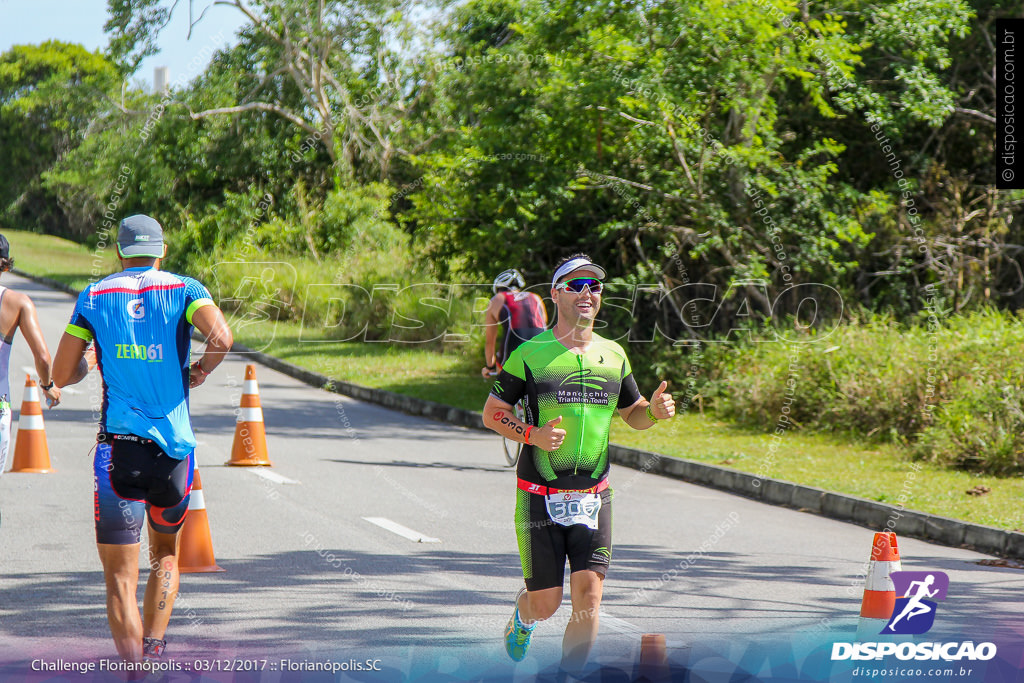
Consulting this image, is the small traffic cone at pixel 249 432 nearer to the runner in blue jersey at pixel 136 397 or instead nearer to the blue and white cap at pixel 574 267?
the runner in blue jersey at pixel 136 397

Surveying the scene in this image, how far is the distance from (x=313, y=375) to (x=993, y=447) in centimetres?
1218

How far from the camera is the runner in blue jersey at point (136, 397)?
4422mm

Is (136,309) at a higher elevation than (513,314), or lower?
higher

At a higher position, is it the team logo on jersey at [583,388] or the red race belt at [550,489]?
the team logo on jersey at [583,388]

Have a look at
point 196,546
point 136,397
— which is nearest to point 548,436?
point 136,397

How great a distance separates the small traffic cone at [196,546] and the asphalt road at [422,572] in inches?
6.0

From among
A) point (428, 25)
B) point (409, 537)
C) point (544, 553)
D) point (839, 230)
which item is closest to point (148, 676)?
point (544, 553)

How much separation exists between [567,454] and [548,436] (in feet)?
0.59

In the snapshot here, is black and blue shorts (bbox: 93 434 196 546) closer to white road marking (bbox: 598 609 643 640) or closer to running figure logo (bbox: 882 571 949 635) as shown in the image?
white road marking (bbox: 598 609 643 640)

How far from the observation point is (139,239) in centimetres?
459

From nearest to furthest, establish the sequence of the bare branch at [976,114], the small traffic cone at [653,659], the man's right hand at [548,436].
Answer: the man's right hand at [548,436] < the small traffic cone at [653,659] < the bare branch at [976,114]

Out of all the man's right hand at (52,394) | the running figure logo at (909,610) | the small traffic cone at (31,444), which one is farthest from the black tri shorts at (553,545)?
→ the small traffic cone at (31,444)

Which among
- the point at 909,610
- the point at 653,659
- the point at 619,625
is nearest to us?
the point at 653,659

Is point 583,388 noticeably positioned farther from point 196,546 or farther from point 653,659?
point 196,546
